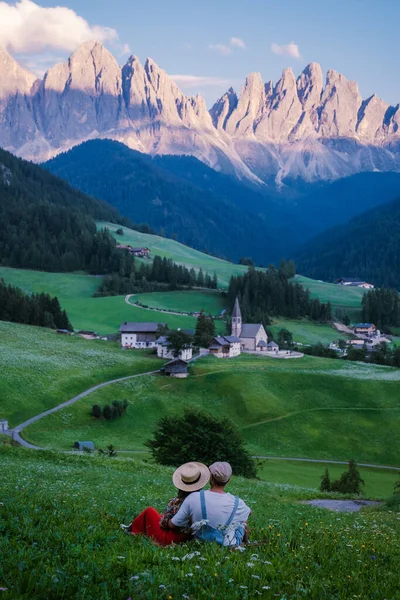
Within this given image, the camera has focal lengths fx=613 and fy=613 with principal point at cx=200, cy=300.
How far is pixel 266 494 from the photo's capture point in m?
34.2

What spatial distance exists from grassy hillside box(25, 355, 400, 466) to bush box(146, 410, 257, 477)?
19377mm

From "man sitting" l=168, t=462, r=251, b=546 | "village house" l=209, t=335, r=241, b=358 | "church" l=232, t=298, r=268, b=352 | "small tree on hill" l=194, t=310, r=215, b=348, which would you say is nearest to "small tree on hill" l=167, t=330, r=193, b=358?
"village house" l=209, t=335, r=241, b=358

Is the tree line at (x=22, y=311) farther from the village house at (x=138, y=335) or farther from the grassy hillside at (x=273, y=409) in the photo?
the grassy hillside at (x=273, y=409)

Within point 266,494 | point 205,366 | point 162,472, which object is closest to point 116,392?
point 205,366

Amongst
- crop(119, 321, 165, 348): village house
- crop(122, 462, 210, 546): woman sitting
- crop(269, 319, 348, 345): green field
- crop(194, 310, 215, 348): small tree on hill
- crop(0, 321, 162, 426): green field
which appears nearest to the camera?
crop(122, 462, 210, 546): woman sitting

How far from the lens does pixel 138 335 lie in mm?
150750

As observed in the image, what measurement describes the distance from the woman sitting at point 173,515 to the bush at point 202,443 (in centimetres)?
3881

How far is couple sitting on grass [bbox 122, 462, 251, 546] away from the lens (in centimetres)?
1223

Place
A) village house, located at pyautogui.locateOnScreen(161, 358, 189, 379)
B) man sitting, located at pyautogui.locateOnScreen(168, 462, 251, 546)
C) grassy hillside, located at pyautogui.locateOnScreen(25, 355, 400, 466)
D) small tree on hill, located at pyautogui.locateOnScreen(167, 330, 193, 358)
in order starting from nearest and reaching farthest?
1. man sitting, located at pyautogui.locateOnScreen(168, 462, 251, 546)
2. grassy hillside, located at pyautogui.locateOnScreen(25, 355, 400, 466)
3. village house, located at pyautogui.locateOnScreen(161, 358, 189, 379)
4. small tree on hill, located at pyautogui.locateOnScreen(167, 330, 193, 358)

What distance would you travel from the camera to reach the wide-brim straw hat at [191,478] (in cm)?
1273

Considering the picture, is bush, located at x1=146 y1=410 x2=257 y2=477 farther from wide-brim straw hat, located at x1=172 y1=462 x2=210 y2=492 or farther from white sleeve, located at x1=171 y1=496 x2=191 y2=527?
white sleeve, located at x1=171 y1=496 x2=191 y2=527

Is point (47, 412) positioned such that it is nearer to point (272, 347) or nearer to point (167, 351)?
point (167, 351)

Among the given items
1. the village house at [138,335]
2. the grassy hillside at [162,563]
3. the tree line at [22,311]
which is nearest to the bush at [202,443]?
the grassy hillside at [162,563]

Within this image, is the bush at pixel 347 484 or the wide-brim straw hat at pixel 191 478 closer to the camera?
the wide-brim straw hat at pixel 191 478
